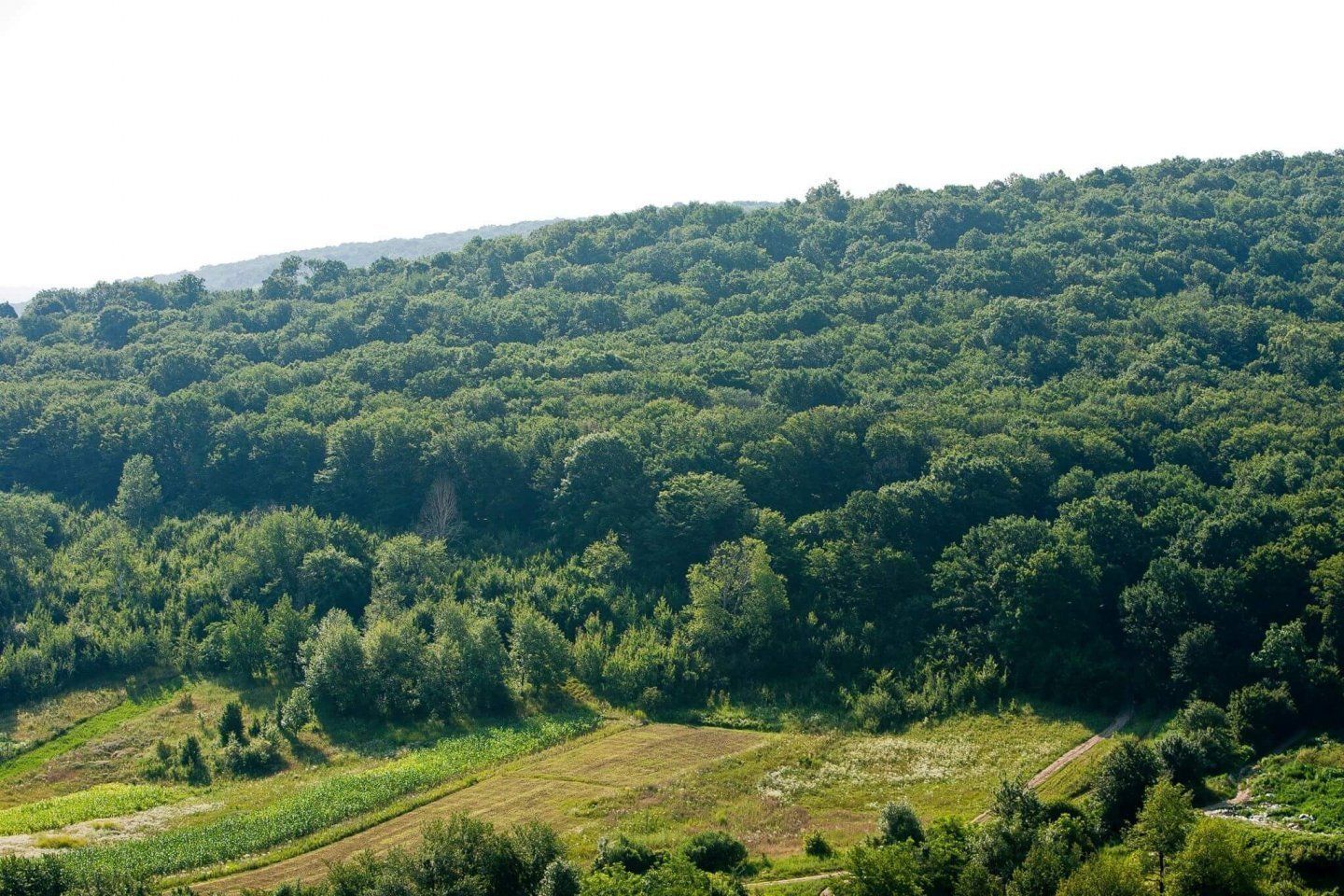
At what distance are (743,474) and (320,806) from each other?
1436 inches

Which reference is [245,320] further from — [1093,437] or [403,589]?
[1093,437]

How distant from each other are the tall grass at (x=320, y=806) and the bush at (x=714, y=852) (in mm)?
16940

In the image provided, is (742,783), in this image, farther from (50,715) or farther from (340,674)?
(50,715)

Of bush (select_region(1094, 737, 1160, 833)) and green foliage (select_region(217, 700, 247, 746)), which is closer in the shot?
bush (select_region(1094, 737, 1160, 833))

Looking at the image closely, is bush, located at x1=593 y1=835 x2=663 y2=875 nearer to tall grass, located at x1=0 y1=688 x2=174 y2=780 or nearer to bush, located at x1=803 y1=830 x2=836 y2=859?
bush, located at x1=803 y1=830 x2=836 y2=859

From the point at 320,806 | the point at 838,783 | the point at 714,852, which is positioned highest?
the point at 714,852

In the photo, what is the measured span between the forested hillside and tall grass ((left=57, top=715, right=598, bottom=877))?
15.8 ft

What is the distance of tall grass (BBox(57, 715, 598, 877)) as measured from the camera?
4472 centimetres

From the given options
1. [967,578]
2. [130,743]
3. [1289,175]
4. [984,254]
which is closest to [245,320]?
[130,743]

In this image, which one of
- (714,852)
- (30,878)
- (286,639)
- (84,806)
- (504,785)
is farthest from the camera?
(286,639)

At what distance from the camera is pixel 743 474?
76.4 m

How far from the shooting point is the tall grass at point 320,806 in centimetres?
4472

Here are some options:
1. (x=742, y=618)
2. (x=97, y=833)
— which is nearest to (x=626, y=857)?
(x=97, y=833)

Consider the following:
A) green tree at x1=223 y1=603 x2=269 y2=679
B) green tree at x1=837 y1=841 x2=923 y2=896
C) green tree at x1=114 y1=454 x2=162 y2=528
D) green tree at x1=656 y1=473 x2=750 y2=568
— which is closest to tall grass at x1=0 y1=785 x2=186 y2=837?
green tree at x1=223 y1=603 x2=269 y2=679
